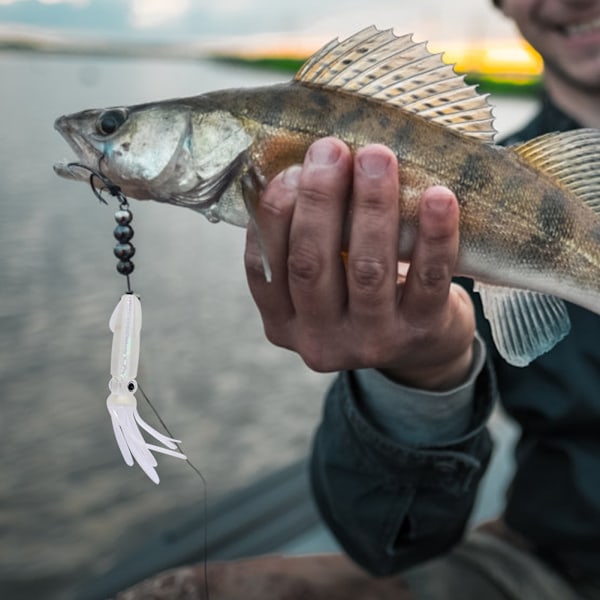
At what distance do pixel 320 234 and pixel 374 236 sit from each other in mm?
124

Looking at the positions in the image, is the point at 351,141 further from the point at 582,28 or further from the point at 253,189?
the point at 582,28

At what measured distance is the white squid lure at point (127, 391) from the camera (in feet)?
4.29

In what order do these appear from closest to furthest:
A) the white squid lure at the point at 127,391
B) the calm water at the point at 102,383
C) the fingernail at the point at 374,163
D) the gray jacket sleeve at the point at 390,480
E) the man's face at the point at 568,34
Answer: the white squid lure at the point at 127,391
the fingernail at the point at 374,163
the gray jacket sleeve at the point at 390,480
the man's face at the point at 568,34
the calm water at the point at 102,383

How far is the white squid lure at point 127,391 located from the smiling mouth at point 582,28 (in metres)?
2.57

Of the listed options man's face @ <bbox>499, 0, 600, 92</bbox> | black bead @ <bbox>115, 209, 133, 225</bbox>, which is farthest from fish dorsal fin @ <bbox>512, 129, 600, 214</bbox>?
man's face @ <bbox>499, 0, 600, 92</bbox>

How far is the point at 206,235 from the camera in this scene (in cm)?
913

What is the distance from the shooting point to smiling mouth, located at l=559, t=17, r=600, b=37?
3.17 m

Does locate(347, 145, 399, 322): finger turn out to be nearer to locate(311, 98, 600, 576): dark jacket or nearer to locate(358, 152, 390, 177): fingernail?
locate(358, 152, 390, 177): fingernail

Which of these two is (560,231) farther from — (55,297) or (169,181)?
(55,297)

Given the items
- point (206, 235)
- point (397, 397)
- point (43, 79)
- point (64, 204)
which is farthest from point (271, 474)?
point (43, 79)

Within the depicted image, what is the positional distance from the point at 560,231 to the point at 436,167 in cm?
35

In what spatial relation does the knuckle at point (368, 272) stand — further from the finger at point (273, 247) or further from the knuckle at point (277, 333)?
the knuckle at point (277, 333)

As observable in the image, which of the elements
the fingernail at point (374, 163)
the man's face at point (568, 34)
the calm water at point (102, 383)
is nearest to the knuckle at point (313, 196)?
the fingernail at point (374, 163)

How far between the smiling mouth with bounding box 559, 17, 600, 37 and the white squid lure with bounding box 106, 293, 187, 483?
8.43ft
